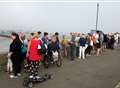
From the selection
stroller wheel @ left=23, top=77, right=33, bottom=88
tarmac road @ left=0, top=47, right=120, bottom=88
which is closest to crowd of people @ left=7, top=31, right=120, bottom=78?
stroller wheel @ left=23, top=77, right=33, bottom=88

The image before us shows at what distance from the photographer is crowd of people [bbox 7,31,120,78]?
12750 mm

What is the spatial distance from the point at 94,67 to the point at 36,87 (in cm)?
640

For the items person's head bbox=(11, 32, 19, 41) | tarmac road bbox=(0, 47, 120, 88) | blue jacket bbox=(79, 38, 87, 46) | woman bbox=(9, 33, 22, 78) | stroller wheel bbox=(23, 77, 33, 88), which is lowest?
tarmac road bbox=(0, 47, 120, 88)

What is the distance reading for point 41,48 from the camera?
12719 millimetres

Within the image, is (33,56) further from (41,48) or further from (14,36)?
(14,36)

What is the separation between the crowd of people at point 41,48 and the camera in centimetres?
1275

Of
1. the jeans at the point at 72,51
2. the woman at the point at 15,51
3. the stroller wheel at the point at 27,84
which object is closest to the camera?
the stroller wheel at the point at 27,84

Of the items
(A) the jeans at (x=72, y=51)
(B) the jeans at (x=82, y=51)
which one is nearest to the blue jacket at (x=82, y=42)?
(B) the jeans at (x=82, y=51)

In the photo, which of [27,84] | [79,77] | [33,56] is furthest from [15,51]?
[79,77]

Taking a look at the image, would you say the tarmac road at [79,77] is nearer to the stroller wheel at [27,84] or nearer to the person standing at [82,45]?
the stroller wheel at [27,84]

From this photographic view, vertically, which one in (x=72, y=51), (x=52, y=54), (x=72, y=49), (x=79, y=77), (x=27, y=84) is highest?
(x=52, y=54)

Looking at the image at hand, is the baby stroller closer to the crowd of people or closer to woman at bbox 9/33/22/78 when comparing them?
the crowd of people

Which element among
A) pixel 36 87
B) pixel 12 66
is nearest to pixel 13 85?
pixel 36 87

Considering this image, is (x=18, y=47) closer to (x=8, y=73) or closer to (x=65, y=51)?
(x=8, y=73)
